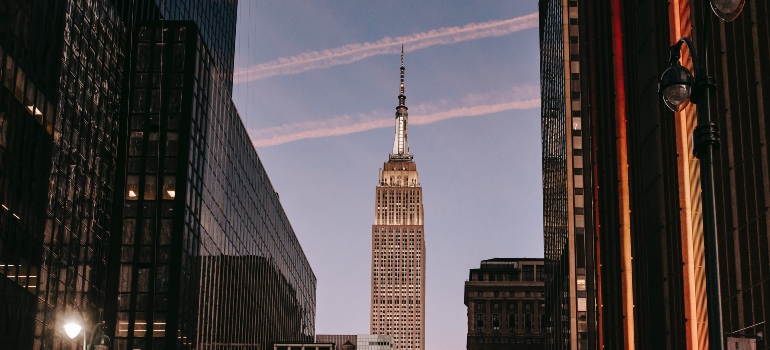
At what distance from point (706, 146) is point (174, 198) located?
70362 mm

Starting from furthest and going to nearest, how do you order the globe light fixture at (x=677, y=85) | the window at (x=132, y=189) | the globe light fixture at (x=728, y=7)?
1. the window at (x=132, y=189)
2. the globe light fixture at (x=677, y=85)
3. the globe light fixture at (x=728, y=7)

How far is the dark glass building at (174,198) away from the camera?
8294 cm

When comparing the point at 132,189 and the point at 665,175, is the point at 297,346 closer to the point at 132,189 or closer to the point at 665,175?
the point at 132,189

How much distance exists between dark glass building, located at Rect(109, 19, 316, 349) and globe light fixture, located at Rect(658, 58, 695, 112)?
Result: 227 ft

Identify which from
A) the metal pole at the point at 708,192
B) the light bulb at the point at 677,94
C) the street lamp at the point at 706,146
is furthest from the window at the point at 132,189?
the light bulb at the point at 677,94

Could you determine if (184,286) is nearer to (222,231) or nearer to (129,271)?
(129,271)

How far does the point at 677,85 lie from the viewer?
17.7 m

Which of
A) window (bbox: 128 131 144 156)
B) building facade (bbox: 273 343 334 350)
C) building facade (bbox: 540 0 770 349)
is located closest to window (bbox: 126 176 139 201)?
window (bbox: 128 131 144 156)

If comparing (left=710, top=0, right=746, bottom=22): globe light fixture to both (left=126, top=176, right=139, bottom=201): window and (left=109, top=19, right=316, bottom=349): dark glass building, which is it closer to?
(left=109, top=19, right=316, bottom=349): dark glass building

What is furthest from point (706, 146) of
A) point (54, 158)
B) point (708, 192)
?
point (54, 158)

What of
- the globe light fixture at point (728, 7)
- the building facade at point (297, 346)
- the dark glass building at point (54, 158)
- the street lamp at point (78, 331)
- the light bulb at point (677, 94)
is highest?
the dark glass building at point (54, 158)

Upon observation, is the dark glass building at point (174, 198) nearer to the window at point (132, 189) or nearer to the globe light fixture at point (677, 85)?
the window at point (132, 189)

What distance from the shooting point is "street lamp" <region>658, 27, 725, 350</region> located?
55.7 feet

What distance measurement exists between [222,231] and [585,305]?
118ft
